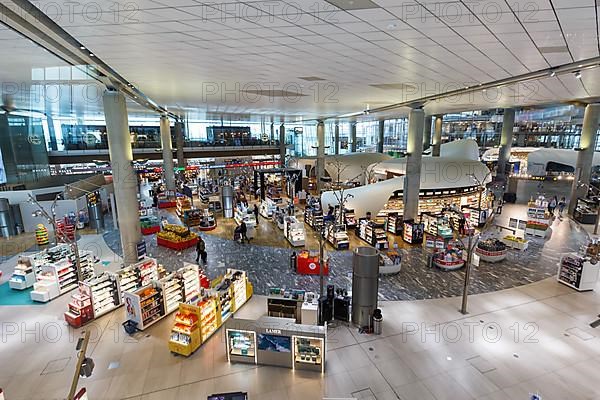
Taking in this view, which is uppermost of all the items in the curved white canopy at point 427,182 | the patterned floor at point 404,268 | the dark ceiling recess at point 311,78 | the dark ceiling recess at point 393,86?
the dark ceiling recess at point 311,78

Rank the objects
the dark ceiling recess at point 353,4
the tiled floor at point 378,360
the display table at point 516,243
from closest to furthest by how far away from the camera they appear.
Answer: the dark ceiling recess at point 353,4 < the tiled floor at point 378,360 < the display table at point 516,243

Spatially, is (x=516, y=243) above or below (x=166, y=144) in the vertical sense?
below

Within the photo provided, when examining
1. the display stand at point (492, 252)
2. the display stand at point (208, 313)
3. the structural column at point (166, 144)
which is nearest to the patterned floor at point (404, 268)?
the display stand at point (492, 252)

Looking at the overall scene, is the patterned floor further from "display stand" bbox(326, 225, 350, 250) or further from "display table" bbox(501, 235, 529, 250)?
"display stand" bbox(326, 225, 350, 250)

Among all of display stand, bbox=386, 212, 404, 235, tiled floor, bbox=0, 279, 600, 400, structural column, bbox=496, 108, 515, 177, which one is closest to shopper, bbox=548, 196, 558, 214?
structural column, bbox=496, 108, 515, 177

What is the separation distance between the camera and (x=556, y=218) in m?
20.2

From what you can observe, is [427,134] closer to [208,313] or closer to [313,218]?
[313,218]

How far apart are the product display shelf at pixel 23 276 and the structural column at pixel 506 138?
32.3 meters

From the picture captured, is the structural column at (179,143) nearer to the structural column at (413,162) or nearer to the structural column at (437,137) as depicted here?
the structural column at (413,162)

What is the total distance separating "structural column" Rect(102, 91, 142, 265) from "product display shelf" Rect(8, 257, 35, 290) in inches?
116

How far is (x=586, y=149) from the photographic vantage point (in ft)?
64.4

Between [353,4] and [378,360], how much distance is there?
7074mm

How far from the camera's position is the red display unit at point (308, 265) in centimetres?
1189

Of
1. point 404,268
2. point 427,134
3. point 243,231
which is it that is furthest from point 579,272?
point 427,134
